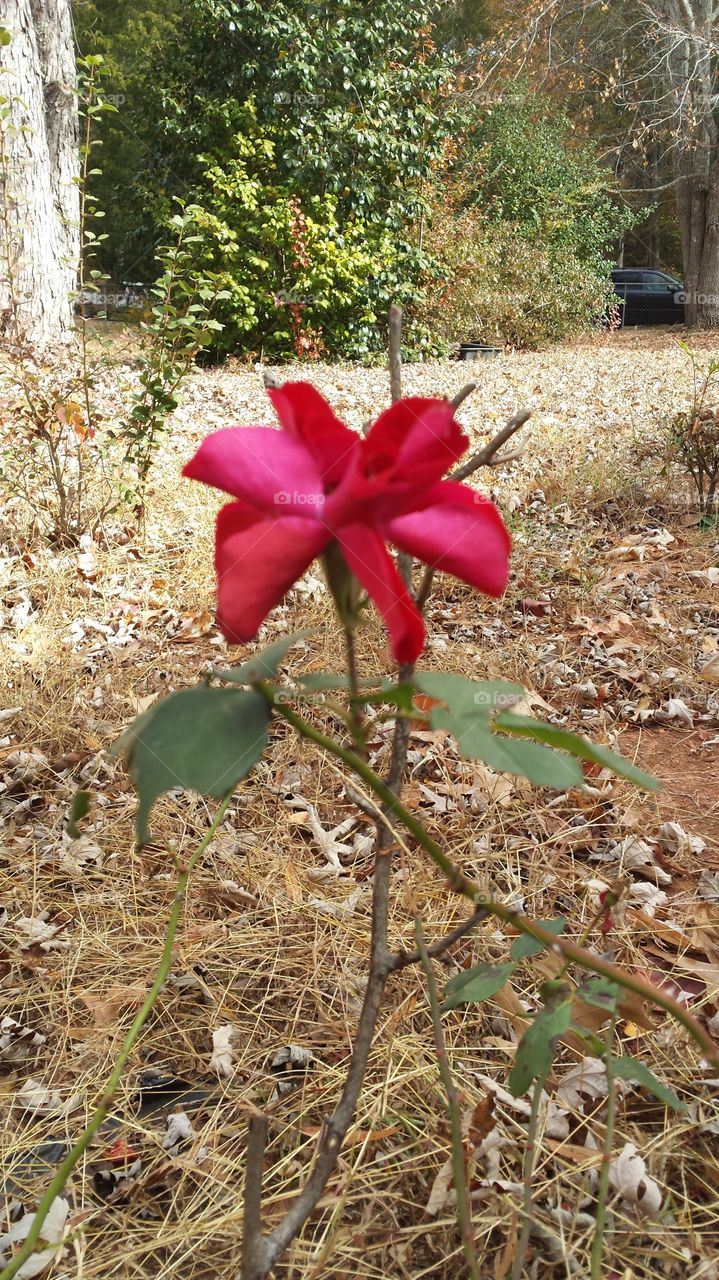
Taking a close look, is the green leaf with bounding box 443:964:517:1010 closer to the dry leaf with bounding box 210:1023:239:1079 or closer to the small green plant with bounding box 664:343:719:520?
the dry leaf with bounding box 210:1023:239:1079

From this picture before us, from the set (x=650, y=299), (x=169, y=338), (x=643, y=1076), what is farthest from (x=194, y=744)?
(x=650, y=299)

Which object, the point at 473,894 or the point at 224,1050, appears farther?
the point at 224,1050

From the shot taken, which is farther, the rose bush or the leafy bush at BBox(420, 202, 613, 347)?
the leafy bush at BBox(420, 202, 613, 347)

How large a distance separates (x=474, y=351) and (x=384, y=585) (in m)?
9.92

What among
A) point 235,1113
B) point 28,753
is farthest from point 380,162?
point 235,1113

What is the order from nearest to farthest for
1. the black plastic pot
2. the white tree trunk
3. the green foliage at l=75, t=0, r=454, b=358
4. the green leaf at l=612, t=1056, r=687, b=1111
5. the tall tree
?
the green leaf at l=612, t=1056, r=687, b=1111 → the white tree trunk → the green foliage at l=75, t=0, r=454, b=358 → the black plastic pot → the tall tree

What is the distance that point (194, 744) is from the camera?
39 cm

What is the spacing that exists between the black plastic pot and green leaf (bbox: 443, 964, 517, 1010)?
9.59 metres

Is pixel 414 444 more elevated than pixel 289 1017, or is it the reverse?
pixel 414 444

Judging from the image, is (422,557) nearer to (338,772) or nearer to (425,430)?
(425,430)

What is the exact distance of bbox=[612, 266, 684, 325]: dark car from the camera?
16.8m

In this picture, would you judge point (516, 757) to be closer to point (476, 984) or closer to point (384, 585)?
point (384, 585)

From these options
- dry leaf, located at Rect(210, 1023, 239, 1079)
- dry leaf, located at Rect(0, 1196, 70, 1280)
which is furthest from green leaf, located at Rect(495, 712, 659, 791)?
dry leaf, located at Rect(210, 1023, 239, 1079)

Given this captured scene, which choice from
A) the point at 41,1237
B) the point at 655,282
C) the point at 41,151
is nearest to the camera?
the point at 41,1237
